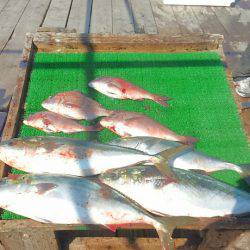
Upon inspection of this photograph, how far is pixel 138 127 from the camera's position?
125 inches

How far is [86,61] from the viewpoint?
415 cm

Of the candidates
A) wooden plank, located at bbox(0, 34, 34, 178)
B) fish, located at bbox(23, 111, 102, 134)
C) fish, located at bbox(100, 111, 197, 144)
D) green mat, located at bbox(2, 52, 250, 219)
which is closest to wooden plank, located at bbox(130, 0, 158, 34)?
green mat, located at bbox(2, 52, 250, 219)

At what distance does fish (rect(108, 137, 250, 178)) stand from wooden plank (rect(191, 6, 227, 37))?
Result: 13.2 feet

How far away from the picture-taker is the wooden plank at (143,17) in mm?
6188

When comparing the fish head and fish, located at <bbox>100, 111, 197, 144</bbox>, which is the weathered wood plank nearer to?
fish, located at <bbox>100, 111, 197, 144</bbox>

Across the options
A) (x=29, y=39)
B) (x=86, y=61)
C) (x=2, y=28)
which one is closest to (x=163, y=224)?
(x=86, y=61)

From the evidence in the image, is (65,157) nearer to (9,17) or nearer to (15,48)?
(15,48)

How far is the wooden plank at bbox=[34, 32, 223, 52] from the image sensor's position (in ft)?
13.8

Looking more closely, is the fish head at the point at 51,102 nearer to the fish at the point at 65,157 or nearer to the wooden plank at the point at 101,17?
the fish at the point at 65,157

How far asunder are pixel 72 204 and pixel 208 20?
551 centimetres

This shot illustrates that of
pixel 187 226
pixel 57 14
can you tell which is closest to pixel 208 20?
pixel 57 14

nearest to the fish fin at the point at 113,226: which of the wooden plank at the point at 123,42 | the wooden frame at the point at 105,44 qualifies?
the wooden frame at the point at 105,44

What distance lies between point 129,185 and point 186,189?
425mm

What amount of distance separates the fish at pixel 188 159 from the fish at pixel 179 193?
8.7 inches
